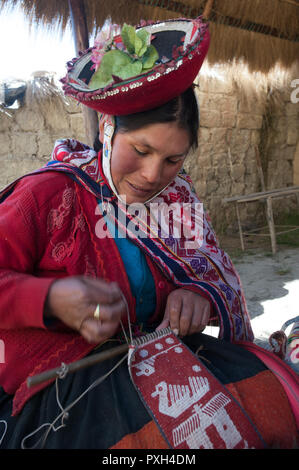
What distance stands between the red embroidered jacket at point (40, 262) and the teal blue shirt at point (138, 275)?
44 mm

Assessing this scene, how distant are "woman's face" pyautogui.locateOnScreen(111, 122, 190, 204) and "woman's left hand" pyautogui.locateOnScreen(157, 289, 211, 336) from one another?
383 millimetres

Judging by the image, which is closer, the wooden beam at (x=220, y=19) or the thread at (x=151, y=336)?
the thread at (x=151, y=336)

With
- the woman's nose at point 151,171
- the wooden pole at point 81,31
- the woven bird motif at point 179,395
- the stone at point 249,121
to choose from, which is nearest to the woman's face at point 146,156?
the woman's nose at point 151,171

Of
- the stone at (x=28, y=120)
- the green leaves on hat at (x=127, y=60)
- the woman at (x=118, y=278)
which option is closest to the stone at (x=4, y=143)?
the stone at (x=28, y=120)

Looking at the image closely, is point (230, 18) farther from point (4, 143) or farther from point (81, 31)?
point (4, 143)

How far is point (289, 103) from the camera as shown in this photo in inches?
304

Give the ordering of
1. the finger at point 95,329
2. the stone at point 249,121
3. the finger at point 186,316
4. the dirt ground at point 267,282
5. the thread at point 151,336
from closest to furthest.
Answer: the finger at point 95,329, the thread at point 151,336, the finger at point 186,316, the dirt ground at point 267,282, the stone at point 249,121

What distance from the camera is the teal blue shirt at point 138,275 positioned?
47.9 inches

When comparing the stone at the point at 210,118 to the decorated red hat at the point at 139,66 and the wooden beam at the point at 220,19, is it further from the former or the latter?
the decorated red hat at the point at 139,66

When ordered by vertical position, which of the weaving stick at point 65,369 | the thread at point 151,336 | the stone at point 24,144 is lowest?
the thread at point 151,336

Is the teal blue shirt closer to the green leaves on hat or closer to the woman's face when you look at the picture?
the woman's face

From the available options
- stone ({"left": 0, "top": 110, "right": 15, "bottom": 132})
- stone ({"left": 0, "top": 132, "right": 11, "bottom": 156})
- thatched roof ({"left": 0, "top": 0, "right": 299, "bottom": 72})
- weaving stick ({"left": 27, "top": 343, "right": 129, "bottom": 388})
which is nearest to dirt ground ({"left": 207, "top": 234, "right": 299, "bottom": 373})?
weaving stick ({"left": 27, "top": 343, "right": 129, "bottom": 388})

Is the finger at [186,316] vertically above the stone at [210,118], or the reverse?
the stone at [210,118]

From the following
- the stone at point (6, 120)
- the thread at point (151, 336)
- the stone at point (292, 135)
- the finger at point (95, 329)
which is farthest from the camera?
the stone at point (292, 135)
